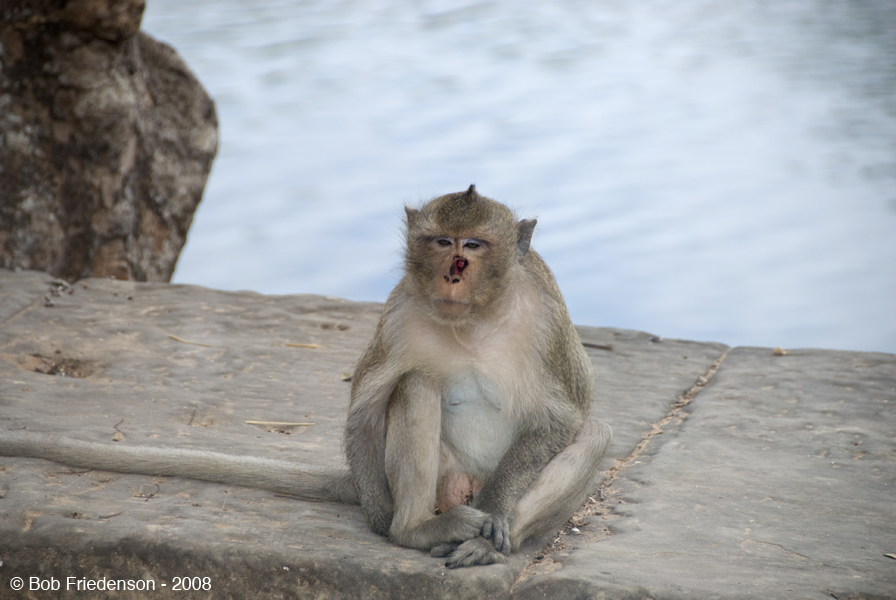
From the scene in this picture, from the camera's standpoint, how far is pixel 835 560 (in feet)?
9.72

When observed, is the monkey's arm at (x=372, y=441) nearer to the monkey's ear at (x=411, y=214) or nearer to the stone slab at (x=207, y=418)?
the stone slab at (x=207, y=418)

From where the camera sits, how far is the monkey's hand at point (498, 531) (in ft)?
9.47

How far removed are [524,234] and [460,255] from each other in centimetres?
37

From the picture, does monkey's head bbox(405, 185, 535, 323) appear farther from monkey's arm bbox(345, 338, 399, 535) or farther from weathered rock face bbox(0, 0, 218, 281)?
weathered rock face bbox(0, 0, 218, 281)

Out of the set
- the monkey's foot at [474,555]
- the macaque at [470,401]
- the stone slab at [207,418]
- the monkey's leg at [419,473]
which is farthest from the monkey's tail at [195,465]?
the monkey's foot at [474,555]

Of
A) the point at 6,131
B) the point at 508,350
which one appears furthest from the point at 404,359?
the point at 6,131

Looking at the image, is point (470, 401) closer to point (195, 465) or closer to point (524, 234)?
point (524, 234)

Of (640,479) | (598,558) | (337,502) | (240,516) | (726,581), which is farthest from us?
(640,479)

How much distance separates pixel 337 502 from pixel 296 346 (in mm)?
2111

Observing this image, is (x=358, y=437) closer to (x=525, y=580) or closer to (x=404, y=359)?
(x=404, y=359)

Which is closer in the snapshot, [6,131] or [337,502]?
[337,502]

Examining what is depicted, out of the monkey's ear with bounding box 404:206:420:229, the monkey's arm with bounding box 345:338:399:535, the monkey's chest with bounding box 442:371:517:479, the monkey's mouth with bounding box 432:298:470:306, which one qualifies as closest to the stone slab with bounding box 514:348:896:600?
the monkey's chest with bounding box 442:371:517:479

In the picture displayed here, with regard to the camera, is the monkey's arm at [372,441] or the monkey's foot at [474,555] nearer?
the monkey's foot at [474,555]

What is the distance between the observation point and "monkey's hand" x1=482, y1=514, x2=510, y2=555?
9.47 feet
